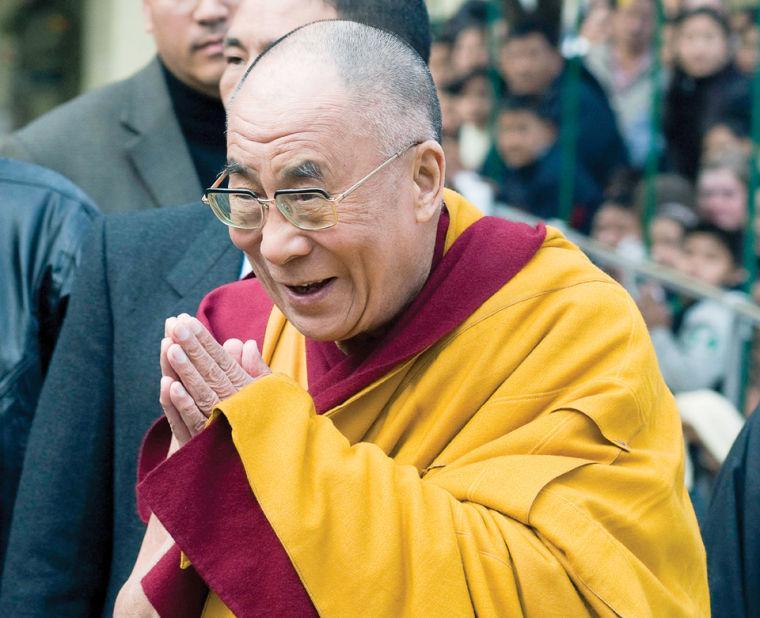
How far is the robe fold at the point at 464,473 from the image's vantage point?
1738 mm

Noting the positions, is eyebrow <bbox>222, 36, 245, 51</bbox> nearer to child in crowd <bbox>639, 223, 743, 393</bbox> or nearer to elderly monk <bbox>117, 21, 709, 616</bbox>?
elderly monk <bbox>117, 21, 709, 616</bbox>

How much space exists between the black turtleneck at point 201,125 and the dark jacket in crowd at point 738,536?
65.1 inches

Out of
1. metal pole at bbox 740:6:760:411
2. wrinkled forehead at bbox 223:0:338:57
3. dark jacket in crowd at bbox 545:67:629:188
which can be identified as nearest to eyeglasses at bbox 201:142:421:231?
wrinkled forehead at bbox 223:0:338:57

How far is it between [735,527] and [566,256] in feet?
2.42

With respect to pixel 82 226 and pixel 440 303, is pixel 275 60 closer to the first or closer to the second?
pixel 440 303

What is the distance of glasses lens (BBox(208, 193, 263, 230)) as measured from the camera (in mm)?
1884

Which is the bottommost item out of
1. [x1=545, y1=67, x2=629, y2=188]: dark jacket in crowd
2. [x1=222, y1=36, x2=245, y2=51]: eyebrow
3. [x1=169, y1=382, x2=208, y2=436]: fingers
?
[x1=545, y1=67, x2=629, y2=188]: dark jacket in crowd

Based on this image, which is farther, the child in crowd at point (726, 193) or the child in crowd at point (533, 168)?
the child in crowd at point (533, 168)

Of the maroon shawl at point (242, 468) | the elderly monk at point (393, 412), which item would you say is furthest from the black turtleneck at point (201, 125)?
the elderly monk at point (393, 412)

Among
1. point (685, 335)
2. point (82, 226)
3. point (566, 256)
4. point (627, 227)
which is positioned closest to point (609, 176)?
point (627, 227)

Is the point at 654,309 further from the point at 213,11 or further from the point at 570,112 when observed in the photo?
the point at 213,11

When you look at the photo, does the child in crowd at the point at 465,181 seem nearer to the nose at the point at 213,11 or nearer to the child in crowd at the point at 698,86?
the child in crowd at the point at 698,86

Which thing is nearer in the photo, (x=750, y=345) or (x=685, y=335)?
(x=750, y=345)

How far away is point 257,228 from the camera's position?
6.20 ft
